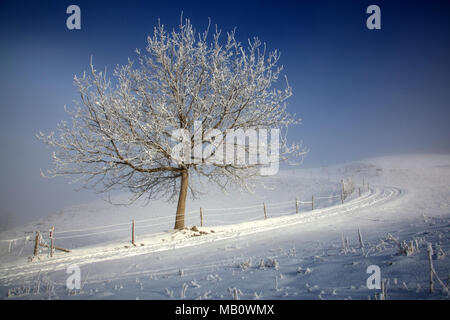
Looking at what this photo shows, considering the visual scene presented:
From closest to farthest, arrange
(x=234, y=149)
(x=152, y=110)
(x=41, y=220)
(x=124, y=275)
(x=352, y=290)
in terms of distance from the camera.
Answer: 1. (x=352, y=290)
2. (x=124, y=275)
3. (x=152, y=110)
4. (x=234, y=149)
5. (x=41, y=220)

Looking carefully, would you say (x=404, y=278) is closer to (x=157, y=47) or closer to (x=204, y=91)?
(x=204, y=91)

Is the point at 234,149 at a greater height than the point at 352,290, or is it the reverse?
the point at 234,149

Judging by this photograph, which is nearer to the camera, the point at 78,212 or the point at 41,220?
the point at 41,220

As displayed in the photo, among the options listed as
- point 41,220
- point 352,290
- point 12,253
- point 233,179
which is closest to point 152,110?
point 233,179

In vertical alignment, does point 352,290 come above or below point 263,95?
below

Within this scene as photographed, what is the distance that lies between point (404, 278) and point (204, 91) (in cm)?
1104

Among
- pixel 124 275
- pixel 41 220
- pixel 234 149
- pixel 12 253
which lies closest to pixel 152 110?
pixel 234 149

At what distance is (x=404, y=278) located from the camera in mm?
3170

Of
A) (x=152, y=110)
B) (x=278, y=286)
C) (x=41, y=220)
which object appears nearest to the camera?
(x=278, y=286)

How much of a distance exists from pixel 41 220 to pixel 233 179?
30224mm

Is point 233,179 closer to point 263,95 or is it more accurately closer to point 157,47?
point 263,95

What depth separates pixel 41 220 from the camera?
95.1ft

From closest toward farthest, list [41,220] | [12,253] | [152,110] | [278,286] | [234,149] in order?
[278,286] → [152,110] → [234,149] → [12,253] → [41,220]

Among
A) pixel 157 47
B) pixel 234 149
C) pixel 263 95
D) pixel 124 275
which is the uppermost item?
pixel 157 47
